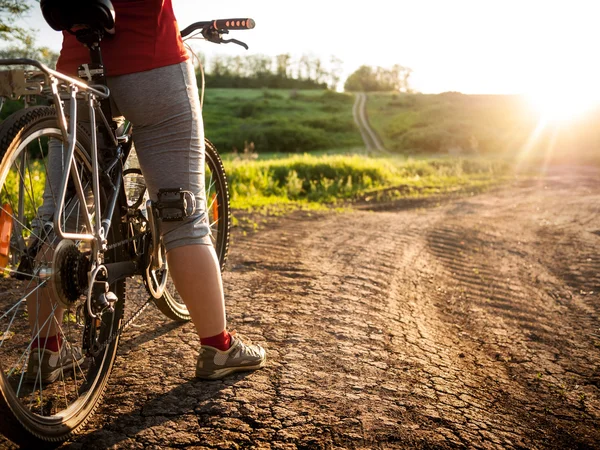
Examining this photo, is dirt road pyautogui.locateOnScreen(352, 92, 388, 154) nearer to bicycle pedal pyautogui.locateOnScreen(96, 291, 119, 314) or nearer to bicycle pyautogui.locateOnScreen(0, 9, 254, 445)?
bicycle pyautogui.locateOnScreen(0, 9, 254, 445)

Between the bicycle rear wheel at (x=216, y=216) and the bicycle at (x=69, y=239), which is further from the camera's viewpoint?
the bicycle rear wheel at (x=216, y=216)

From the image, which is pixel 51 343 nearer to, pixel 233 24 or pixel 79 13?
pixel 79 13

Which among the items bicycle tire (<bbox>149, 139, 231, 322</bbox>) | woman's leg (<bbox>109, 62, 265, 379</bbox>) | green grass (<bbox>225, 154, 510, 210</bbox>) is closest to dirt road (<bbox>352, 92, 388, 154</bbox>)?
green grass (<bbox>225, 154, 510, 210</bbox>)

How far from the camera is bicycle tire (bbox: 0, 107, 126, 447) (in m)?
1.62

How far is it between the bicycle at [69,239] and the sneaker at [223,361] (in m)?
0.36

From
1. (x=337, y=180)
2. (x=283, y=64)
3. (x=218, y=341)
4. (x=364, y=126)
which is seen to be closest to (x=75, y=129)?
(x=218, y=341)

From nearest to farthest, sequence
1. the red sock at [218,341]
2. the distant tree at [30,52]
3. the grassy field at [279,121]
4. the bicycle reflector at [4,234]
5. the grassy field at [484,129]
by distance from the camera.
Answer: the bicycle reflector at [4,234], the red sock at [218,341], the distant tree at [30,52], the grassy field at [484,129], the grassy field at [279,121]

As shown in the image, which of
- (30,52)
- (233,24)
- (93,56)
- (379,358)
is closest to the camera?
(93,56)

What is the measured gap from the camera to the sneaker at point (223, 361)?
2.32m

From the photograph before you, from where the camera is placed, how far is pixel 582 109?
41.0 metres

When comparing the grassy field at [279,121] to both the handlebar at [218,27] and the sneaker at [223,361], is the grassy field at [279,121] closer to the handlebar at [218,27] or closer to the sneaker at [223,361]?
the handlebar at [218,27]

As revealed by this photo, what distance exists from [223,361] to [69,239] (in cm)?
82

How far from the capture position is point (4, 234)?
1.78 metres

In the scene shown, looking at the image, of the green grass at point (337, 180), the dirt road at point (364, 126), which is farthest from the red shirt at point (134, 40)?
the dirt road at point (364, 126)
